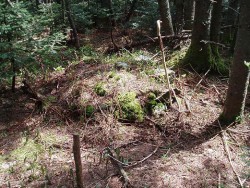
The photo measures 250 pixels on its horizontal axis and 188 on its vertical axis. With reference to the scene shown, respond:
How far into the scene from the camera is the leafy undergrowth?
14.5ft

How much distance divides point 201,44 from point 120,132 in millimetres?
3298

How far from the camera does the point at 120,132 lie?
5516 mm

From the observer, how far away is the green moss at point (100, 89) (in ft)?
20.2

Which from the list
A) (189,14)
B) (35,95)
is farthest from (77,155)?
(189,14)

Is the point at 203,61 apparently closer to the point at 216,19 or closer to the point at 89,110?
the point at 216,19

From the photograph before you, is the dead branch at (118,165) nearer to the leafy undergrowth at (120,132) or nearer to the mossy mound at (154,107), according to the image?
the leafy undergrowth at (120,132)

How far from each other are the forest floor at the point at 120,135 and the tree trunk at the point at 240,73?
11.7 inches

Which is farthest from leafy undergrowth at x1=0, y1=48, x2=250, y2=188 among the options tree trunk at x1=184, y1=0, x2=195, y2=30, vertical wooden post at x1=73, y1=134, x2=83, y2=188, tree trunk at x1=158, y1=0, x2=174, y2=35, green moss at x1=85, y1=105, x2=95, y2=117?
tree trunk at x1=184, y1=0, x2=195, y2=30

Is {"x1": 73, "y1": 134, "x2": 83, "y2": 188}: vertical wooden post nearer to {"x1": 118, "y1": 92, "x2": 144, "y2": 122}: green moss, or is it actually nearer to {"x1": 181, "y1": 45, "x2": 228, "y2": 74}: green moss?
{"x1": 118, "y1": 92, "x2": 144, "y2": 122}: green moss

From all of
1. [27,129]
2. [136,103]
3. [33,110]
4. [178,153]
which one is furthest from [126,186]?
[33,110]

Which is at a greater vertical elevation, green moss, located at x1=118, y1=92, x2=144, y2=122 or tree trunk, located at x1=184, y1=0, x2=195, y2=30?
tree trunk, located at x1=184, y1=0, x2=195, y2=30

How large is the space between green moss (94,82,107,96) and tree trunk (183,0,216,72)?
2438 millimetres

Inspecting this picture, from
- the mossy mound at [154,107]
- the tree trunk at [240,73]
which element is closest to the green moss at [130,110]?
the mossy mound at [154,107]

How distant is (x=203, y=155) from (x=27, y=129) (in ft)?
11.8
